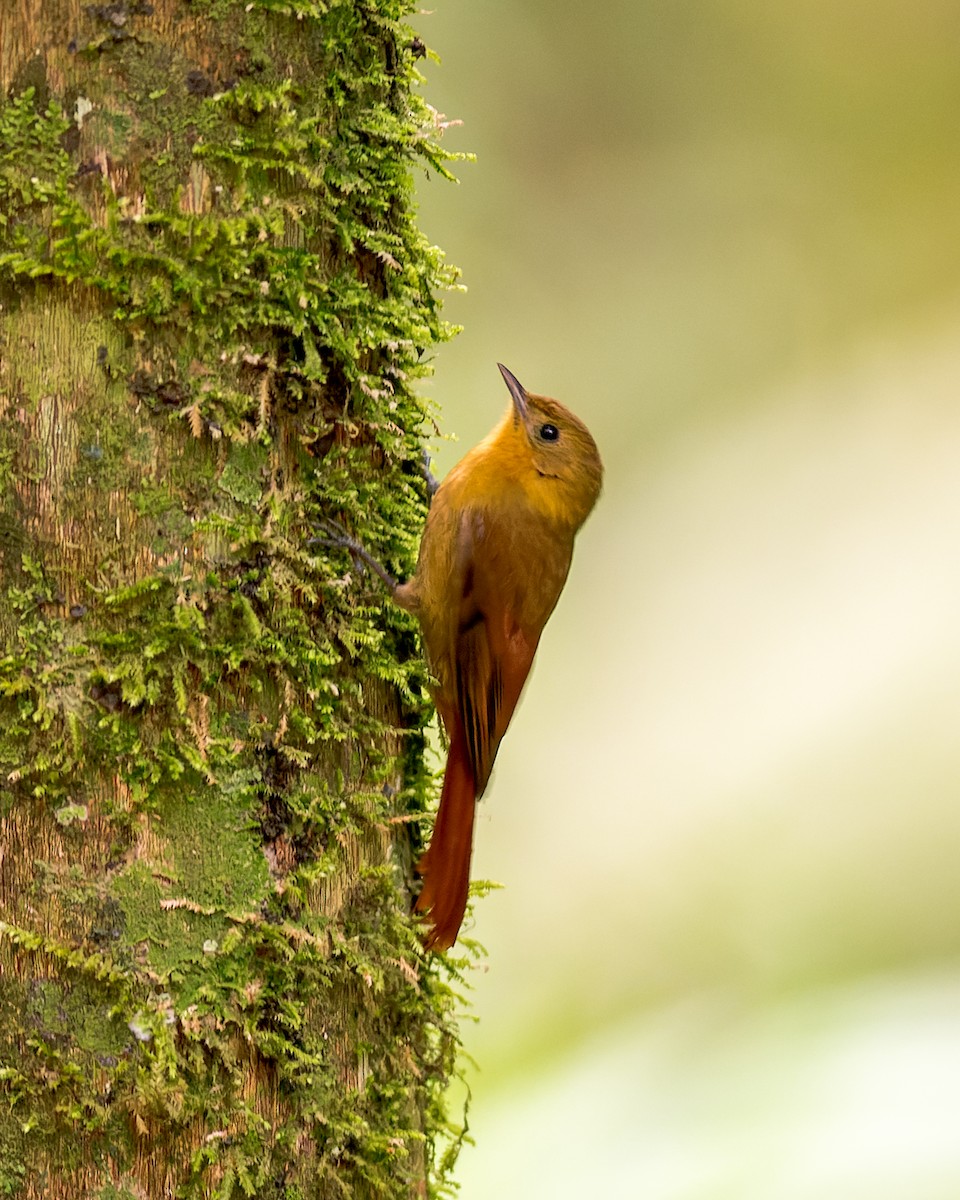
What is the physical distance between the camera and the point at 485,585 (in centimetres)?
262

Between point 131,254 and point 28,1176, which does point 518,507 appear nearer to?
Result: point 131,254

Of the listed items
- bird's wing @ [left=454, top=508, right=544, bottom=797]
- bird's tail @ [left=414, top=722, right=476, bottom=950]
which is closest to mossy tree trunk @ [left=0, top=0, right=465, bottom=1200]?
bird's tail @ [left=414, top=722, right=476, bottom=950]

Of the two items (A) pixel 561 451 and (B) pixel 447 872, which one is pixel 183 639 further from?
(A) pixel 561 451

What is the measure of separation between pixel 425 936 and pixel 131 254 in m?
1.10

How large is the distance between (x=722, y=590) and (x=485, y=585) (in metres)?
1.72

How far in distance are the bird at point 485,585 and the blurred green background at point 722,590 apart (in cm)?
63

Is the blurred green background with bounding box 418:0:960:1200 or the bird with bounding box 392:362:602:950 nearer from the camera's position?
the bird with bounding box 392:362:602:950

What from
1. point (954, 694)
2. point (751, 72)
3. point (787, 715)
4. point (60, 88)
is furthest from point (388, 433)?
point (751, 72)

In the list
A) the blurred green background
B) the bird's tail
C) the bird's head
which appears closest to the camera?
the bird's tail

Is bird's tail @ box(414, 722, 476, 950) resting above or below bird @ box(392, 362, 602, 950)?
below

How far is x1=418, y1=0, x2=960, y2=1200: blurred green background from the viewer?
91.3 inches

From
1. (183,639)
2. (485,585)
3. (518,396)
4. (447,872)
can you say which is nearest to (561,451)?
(518,396)

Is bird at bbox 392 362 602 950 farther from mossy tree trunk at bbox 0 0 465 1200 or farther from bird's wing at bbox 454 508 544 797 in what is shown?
mossy tree trunk at bbox 0 0 465 1200

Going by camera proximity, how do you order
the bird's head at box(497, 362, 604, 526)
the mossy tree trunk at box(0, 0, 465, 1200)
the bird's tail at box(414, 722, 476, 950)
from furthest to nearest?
1. the bird's head at box(497, 362, 604, 526)
2. the bird's tail at box(414, 722, 476, 950)
3. the mossy tree trunk at box(0, 0, 465, 1200)
